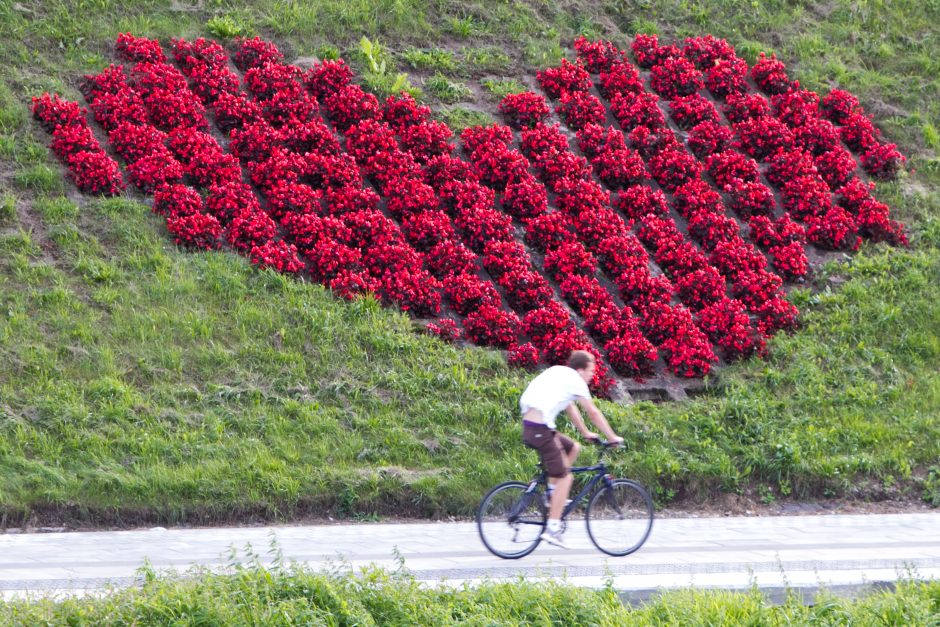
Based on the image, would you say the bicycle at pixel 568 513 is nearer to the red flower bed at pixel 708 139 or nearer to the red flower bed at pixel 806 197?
the red flower bed at pixel 806 197

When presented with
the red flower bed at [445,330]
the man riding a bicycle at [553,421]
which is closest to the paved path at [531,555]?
the man riding a bicycle at [553,421]

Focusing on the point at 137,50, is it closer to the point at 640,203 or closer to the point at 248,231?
the point at 248,231

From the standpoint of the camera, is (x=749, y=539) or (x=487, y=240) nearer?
(x=749, y=539)

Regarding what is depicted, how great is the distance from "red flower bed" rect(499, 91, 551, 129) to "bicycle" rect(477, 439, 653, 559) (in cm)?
725

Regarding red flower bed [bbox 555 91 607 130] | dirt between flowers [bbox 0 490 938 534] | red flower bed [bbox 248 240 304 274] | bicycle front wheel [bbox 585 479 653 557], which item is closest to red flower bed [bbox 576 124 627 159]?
red flower bed [bbox 555 91 607 130]

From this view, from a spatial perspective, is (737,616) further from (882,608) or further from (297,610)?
(297,610)

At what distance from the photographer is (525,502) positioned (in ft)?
27.1

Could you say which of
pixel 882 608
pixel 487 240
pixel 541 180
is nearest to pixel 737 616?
pixel 882 608

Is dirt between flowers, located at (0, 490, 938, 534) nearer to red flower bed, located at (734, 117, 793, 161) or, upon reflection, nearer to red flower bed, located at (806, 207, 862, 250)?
red flower bed, located at (806, 207, 862, 250)

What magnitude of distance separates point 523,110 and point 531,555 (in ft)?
25.9

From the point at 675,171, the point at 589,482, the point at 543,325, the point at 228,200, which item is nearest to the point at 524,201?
the point at 543,325

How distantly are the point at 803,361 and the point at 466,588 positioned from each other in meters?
6.27

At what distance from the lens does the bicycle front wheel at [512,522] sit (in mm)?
8227

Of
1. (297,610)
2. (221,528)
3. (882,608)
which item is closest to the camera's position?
(297,610)
